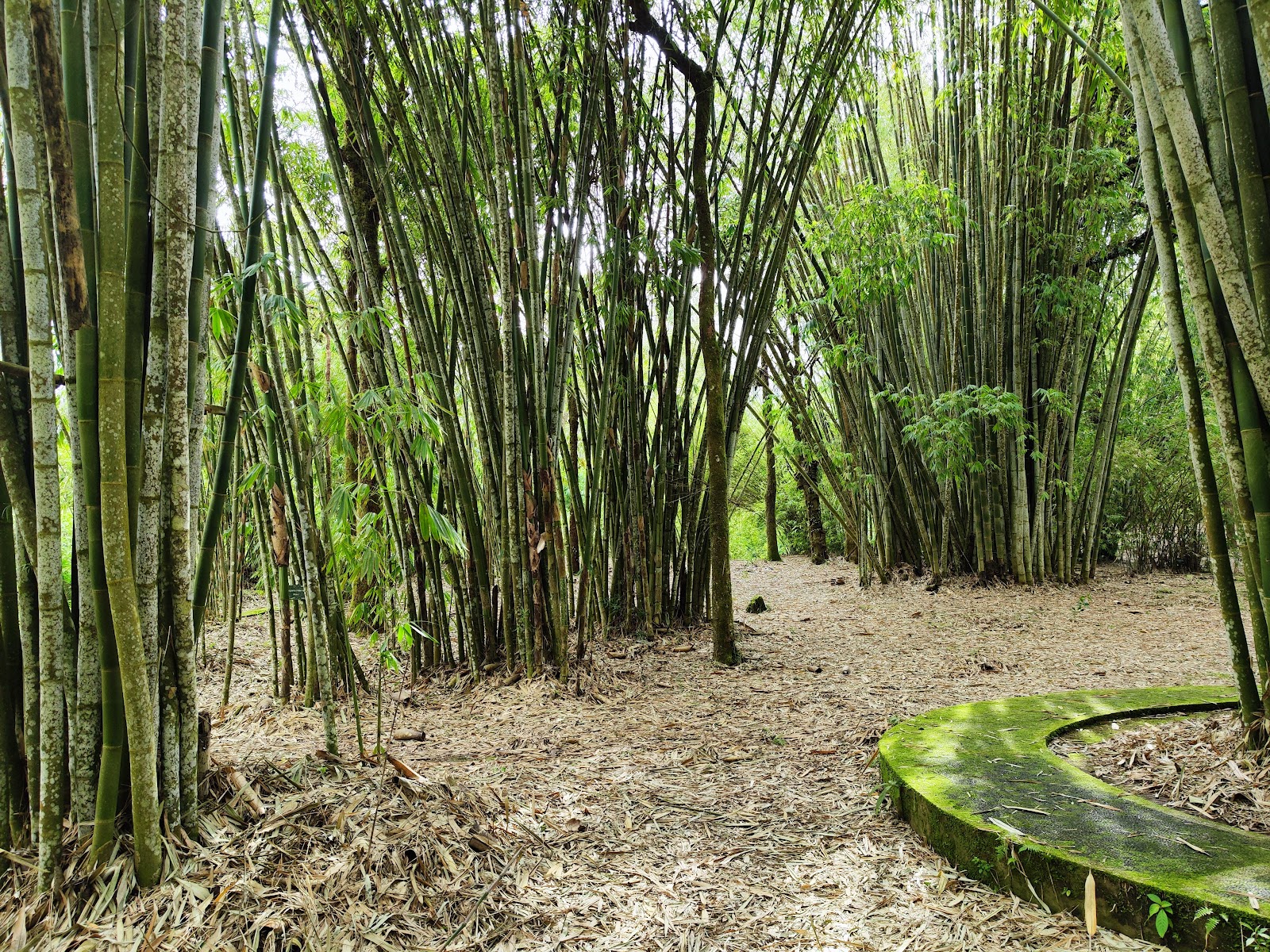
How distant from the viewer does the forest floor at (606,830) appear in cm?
114

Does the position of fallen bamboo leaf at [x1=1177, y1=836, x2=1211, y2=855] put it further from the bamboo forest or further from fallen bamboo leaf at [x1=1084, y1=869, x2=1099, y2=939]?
fallen bamboo leaf at [x1=1084, y1=869, x2=1099, y2=939]

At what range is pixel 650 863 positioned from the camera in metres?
1.51

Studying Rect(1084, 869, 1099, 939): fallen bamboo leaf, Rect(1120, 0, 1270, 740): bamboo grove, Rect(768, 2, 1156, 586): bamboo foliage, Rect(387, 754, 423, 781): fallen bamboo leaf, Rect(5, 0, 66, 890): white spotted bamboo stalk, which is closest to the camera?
Rect(5, 0, 66, 890): white spotted bamboo stalk

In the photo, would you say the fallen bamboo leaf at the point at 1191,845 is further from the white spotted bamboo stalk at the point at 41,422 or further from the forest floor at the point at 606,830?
the white spotted bamboo stalk at the point at 41,422

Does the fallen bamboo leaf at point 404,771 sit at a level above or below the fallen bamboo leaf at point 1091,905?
above

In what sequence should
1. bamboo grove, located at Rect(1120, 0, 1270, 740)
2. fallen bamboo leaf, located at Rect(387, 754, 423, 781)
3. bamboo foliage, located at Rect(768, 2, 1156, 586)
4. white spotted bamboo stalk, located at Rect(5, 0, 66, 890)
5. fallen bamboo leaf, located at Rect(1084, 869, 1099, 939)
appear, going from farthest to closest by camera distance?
bamboo foliage, located at Rect(768, 2, 1156, 586)
fallen bamboo leaf, located at Rect(387, 754, 423, 781)
bamboo grove, located at Rect(1120, 0, 1270, 740)
fallen bamboo leaf, located at Rect(1084, 869, 1099, 939)
white spotted bamboo stalk, located at Rect(5, 0, 66, 890)

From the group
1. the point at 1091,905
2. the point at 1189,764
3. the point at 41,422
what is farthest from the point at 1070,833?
the point at 41,422

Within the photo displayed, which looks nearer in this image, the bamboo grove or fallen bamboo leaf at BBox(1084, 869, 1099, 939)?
fallen bamboo leaf at BBox(1084, 869, 1099, 939)

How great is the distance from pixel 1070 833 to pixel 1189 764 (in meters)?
0.46

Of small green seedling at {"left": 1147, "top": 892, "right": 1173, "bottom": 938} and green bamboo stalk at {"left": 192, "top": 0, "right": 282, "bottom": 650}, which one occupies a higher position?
green bamboo stalk at {"left": 192, "top": 0, "right": 282, "bottom": 650}

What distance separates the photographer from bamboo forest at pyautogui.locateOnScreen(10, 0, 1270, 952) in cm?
106

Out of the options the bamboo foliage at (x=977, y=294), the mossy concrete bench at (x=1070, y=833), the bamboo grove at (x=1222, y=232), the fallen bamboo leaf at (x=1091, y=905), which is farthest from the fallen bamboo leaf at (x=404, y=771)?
the bamboo foliage at (x=977, y=294)

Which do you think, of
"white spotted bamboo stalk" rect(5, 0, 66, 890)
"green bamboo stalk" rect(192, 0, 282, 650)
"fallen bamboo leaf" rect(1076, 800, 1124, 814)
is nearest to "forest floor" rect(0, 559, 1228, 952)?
"white spotted bamboo stalk" rect(5, 0, 66, 890)

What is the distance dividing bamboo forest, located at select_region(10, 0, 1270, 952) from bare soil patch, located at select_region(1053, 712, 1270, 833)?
1 centimetres
